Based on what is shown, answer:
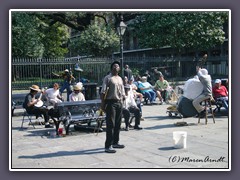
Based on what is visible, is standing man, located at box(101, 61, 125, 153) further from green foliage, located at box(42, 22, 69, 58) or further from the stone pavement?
green foliage, located at box(42, 22, 69, 58)

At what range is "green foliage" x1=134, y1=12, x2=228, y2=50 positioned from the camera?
26147 mm

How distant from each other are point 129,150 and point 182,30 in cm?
2086

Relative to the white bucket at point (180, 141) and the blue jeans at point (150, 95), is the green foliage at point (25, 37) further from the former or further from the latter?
the white bucket at point (180, 141)

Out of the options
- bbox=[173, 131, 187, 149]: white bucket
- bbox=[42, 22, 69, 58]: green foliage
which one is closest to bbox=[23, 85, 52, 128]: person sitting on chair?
bbox=[173, 131, 187, 149]: white bucket

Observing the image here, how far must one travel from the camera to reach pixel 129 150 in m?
7.38

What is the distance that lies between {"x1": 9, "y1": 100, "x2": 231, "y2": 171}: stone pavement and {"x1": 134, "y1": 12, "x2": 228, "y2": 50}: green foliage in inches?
671

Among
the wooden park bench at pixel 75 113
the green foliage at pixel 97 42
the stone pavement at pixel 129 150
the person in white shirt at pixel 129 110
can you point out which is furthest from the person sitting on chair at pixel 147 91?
the green foliage at pixel 97 42

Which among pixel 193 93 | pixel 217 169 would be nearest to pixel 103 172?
pixel 217 169

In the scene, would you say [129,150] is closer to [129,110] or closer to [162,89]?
[129,110]

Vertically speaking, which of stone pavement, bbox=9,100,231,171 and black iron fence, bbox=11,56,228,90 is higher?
black iron fence, bbox=11,56,228,90

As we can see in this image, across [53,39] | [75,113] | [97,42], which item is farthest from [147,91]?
[53,39]

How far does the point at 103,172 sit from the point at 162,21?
73.1 ft

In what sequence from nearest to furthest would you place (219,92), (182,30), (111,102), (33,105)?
(111,102) → (33,105) → (219,92) → (182,30)

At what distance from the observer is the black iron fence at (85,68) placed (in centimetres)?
2062
